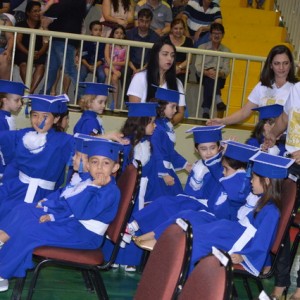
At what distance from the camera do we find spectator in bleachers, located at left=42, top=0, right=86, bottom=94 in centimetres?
1021

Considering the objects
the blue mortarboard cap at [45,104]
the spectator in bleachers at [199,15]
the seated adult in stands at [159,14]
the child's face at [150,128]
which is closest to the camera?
the blue mortarboard cap at [45,104]

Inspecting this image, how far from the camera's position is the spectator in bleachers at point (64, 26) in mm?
10211

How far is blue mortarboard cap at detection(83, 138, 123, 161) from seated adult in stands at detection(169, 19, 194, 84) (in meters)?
5.24

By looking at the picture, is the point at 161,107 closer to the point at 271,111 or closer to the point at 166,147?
the point at 166,147

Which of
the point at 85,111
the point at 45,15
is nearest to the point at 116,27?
the point at 45,15

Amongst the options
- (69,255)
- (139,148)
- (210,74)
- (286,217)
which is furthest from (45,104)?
(210,74)

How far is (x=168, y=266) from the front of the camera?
3639 millimetres

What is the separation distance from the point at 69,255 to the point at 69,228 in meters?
0.21

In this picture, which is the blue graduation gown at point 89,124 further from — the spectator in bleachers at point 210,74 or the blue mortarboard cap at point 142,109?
the spectator in bleachers at point 210,74

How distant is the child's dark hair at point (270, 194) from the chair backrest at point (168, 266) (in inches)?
55.6

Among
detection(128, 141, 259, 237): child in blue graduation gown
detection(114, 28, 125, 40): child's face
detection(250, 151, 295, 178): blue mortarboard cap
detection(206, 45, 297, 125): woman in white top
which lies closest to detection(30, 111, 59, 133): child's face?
detection(128, 141, 259, 237): child in blue graduation gown

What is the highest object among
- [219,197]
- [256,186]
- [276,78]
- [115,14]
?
[115,14]

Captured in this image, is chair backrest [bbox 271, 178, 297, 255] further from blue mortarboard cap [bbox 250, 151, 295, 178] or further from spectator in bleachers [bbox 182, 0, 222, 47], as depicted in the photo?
spectator in bleachers [bbox 182, 0, 222, 47]

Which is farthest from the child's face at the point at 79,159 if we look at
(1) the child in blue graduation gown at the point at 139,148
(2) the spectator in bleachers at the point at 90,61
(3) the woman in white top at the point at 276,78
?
(2) the spectator in bleachers at the point at 90,61
